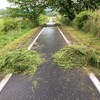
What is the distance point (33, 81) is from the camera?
690cm

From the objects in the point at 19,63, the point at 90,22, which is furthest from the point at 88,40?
the point at 19,63

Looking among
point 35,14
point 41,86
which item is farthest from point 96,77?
point 35,14

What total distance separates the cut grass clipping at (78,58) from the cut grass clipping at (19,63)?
90 centimetres

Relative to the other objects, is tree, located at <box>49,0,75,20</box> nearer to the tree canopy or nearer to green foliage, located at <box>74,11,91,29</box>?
the tree canopy

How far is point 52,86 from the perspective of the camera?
6.34 m

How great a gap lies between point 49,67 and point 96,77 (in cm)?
197

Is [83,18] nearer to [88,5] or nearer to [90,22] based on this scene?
[90,22]

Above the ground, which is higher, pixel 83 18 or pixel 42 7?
pixel 83 18

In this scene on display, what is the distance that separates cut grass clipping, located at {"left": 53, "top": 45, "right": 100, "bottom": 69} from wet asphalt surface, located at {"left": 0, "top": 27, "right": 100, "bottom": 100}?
1.59 feet

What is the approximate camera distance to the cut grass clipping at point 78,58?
27.6 feet

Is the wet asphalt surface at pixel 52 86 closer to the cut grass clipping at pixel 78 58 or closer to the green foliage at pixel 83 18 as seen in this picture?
the cut grass clipping at pixel 78 58

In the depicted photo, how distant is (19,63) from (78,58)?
2262mm

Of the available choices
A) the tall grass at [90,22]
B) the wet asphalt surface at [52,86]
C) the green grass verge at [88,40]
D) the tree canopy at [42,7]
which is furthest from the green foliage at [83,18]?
the wet asphalt surface at [52,86]

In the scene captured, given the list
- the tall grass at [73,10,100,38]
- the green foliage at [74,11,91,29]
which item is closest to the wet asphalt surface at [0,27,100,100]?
the tall grass at [73,10,100,38]
